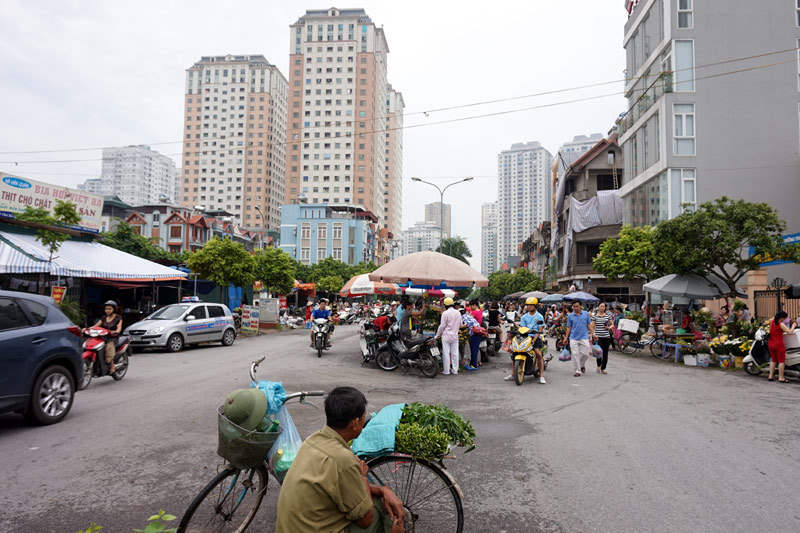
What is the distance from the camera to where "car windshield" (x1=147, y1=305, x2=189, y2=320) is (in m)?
17.1

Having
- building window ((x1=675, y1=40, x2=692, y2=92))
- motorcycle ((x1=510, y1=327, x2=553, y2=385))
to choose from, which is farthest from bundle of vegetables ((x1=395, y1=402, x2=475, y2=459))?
building window ((x1=675, y1=40, x2=692, y2=92))

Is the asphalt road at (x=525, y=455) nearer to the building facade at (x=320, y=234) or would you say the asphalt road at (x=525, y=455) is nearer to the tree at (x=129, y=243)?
the tree at (x=129, y=243)

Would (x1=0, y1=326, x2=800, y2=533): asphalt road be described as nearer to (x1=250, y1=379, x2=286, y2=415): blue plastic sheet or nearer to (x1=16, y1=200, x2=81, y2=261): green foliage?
(x1=250, y1=379, x2=286, y2=415): blue plastic sheet

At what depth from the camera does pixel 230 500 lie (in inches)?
137

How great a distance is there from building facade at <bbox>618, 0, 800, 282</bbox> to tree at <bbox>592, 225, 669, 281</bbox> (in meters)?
3.08

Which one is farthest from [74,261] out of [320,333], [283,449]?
[283,449]

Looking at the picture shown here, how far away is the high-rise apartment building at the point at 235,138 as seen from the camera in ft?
424

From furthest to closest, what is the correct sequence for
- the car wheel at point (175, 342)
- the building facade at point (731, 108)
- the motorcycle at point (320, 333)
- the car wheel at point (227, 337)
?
the building facade at point (731, 108) → the car wheel at point (227, 337) → the car wheel at point (175, 342) → the motorcycle at point (320, 333)

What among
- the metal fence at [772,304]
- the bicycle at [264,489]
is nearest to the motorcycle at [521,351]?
the bicycle at [264,489]

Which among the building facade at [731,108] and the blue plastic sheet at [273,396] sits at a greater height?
the building facade at [731,108]

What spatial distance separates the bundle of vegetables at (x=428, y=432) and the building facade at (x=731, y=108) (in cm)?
2623

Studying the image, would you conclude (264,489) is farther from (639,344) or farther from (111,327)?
(639,344)

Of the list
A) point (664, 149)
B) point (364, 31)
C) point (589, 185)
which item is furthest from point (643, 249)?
point (364, 31)

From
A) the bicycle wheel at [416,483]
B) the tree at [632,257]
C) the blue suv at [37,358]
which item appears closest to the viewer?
the bicycle wheel at [416,483]
